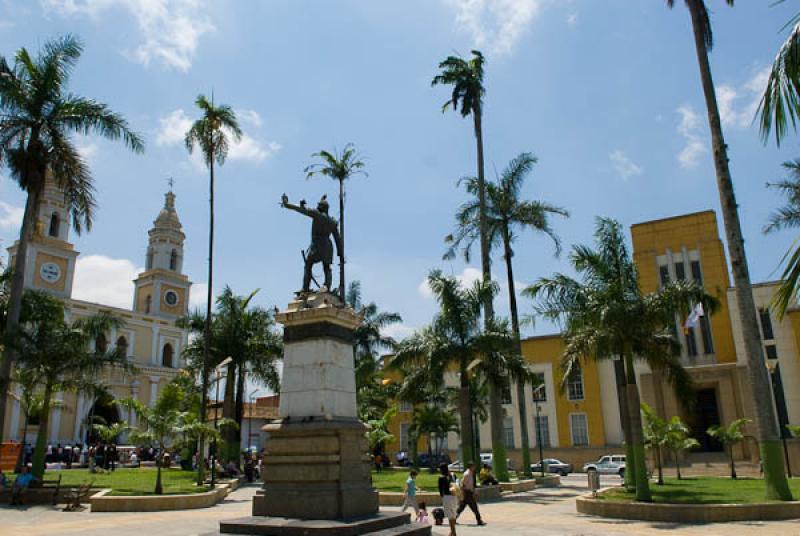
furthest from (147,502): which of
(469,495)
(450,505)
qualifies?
(450,505)

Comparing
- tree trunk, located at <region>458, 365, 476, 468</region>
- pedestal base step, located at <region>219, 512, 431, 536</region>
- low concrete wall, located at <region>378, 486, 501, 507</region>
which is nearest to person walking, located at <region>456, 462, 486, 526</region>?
pedestal base step, located at <region>219, 512, 431, 536</region>

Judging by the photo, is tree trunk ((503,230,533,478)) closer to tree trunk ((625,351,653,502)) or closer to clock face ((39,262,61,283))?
tree trunk ((625,351,653,502))

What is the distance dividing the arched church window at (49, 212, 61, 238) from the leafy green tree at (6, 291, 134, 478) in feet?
114

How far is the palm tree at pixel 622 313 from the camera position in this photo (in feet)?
54.8

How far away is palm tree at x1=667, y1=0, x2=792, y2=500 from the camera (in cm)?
1522

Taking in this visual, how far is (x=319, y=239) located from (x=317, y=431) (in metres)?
4.15

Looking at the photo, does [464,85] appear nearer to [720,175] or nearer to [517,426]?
[720,175]

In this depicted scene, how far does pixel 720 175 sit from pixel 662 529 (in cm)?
949

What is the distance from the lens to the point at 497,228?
29.0m

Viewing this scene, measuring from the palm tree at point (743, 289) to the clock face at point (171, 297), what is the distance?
5427cm

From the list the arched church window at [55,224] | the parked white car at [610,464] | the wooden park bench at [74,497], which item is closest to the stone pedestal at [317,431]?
the wooden park bench at [74,497]

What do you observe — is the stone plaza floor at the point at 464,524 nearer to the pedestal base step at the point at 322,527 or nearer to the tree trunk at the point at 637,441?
the pedestal base step at the point at 322,527

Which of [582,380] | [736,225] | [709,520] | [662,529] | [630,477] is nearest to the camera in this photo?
[662,529]

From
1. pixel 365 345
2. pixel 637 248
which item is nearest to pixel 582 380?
pixel 637 248
